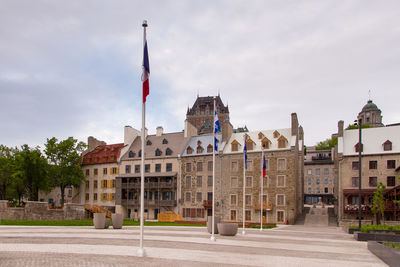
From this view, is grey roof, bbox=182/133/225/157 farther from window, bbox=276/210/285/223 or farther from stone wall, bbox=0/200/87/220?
stone wall, bbox=0/200/87/220

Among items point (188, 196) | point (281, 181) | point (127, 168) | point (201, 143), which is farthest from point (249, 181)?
point (127, 168)

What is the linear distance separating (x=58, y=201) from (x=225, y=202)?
45.1 metres

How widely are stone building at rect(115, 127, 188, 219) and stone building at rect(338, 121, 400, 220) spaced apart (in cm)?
2458

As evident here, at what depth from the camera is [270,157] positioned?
51594 mm

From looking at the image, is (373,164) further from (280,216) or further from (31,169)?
(31,169)

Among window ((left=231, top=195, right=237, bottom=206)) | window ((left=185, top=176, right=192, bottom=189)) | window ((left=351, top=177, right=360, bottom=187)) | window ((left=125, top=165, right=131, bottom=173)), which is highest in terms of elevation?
window ((left=125, top=165, right=131, bottom=173))

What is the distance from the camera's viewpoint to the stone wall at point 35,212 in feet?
148

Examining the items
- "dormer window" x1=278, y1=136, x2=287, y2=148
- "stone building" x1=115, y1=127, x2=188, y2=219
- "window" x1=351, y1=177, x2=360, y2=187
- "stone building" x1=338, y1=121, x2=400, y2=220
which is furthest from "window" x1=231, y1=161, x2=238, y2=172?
"window" x1=351, y1=177, x2=360, y2=187

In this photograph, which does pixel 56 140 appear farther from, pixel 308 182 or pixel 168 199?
pixel 308 182

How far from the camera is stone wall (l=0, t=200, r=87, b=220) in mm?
45125

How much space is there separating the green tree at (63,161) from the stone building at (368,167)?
43.4 meters

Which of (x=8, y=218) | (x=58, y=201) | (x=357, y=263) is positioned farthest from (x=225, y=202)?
(x=58, y=201)

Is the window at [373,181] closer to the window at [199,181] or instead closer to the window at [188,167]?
the window at [199,181]

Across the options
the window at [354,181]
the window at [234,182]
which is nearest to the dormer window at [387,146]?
the window at [354,181]
